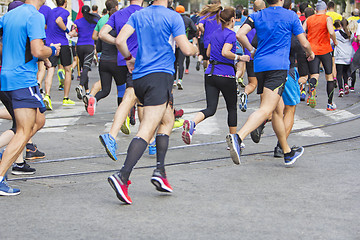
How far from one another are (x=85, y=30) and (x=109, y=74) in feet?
13.5

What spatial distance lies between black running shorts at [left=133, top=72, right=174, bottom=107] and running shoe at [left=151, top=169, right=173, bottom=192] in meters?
0.58

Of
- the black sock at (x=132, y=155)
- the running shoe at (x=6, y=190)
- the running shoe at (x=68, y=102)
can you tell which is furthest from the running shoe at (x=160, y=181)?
the running shoe at (x=68, y=102)

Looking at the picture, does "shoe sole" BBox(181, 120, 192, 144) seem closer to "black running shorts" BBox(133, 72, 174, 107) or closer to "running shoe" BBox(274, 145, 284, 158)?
"running shoe" BBox(274, 145, 284, 158)

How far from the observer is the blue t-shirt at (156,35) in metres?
5.45

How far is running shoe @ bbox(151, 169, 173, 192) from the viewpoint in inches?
217

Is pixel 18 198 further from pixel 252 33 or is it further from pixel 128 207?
pixel 252 33

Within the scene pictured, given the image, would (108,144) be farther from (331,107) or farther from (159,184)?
(331,107)

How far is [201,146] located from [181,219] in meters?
3.48

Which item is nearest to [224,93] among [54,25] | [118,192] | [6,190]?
[118,192]

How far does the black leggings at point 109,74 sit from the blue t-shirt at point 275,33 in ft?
7.76

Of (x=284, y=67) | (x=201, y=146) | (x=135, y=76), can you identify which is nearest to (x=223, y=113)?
(x=201, y=146)

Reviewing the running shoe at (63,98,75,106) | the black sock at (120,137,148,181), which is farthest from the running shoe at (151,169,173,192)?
the running shoe at (63,98,75,106)

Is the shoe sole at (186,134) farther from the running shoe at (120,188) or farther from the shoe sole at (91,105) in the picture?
the shoe sole at (91,105)

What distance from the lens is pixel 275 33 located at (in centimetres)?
684
